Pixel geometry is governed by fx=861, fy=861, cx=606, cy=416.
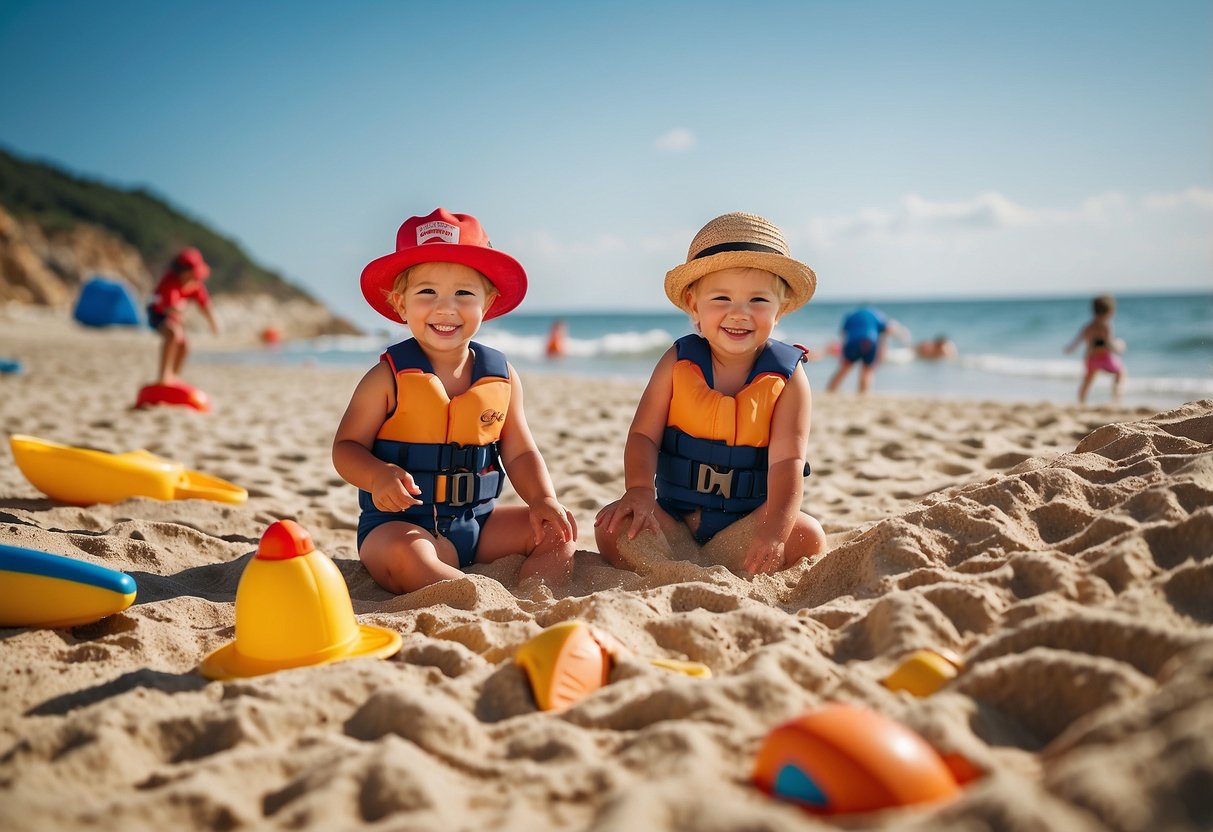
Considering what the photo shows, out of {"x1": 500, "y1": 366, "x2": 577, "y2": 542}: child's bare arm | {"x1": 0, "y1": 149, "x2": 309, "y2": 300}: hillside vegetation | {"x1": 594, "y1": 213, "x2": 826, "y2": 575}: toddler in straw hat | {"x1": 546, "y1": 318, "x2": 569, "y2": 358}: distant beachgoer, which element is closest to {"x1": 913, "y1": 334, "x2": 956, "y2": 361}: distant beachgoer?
{"x1": 546, "y1": 318, "x2": 569, "y2": 358}: distant beachgoer

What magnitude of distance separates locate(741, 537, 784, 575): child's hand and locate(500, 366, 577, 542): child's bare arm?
0.63m

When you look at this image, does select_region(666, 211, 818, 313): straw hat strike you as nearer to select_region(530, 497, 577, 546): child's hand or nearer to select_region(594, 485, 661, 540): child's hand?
select_region(594, 485, 661, 540): child's hand

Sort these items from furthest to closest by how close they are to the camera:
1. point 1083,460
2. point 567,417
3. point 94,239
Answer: point 94,239 < point 567,417 < point 1083,460

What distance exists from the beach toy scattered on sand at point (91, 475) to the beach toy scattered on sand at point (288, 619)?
1925 mm

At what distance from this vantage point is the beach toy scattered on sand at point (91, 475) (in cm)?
366

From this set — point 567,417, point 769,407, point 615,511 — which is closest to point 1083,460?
point 769,407

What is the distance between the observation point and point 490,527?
128 inches

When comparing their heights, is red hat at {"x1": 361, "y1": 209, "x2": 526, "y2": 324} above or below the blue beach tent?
below

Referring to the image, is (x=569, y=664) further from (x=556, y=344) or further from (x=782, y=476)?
(x=556, y=344)

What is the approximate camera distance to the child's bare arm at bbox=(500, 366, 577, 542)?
3.05 meters

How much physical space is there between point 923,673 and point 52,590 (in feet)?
7.05

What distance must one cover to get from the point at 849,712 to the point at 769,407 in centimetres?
184

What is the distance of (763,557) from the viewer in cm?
284

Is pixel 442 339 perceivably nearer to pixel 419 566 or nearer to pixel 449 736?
pixel 419 566
